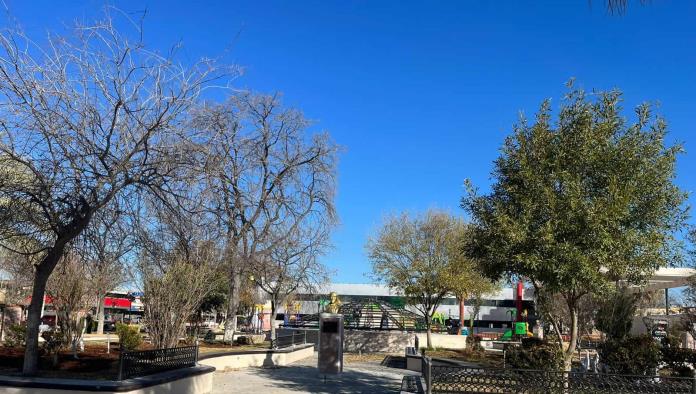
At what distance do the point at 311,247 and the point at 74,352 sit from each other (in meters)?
15.5

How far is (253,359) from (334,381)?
4.95m

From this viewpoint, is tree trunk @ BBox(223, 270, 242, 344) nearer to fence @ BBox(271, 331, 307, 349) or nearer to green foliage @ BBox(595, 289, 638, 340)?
fence @ BBox(271, 331, 307, 349)

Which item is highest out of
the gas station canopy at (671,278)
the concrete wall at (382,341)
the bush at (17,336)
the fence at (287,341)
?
the gas station canopy at (671,278)

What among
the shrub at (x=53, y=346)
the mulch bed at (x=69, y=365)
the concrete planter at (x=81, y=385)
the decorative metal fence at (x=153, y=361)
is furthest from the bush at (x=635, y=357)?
the shrub at (x=53, y=346)

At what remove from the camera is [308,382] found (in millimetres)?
16844

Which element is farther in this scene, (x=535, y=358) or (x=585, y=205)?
(x=535, y=358)

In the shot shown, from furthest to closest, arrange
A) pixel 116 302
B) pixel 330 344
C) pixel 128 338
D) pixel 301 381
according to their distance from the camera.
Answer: pixel 116 302 < pixel 330 344 < pixel 301 381 < pixel 128 338

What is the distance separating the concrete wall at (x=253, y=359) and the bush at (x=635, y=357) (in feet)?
34.1

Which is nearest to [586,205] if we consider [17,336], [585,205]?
[585,205]

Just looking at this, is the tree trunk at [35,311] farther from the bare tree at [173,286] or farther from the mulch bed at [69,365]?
the bare tree at [173,286]

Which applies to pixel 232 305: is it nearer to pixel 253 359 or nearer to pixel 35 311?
pixel 253 359

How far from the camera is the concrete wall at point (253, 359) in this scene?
59.5ft

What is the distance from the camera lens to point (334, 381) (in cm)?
1722

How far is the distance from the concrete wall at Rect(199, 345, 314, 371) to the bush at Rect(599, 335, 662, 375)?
34.1 feet
